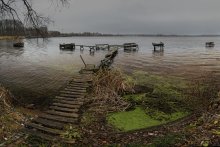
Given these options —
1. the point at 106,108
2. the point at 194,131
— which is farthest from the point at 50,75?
the point at 194,131

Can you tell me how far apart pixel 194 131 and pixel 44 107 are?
8.06m

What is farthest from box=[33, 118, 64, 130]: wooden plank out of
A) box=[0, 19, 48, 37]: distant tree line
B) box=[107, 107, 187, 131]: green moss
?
box=[0, 19, 48, 37]: distant tree line

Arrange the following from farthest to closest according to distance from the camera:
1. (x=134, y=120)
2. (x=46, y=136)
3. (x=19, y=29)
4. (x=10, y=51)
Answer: (x=10, y=51) → (x=19, y=29) → (x=134, y=120) → (x=46, y=136)

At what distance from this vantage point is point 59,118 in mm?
11000

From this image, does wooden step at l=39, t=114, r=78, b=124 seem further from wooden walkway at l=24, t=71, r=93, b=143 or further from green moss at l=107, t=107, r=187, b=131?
green moss at l=107, t=107, r=187, b=131

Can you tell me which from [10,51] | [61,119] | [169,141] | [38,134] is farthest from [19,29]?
[10,51]

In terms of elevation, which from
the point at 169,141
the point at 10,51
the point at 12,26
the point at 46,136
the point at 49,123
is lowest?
the point at 46,136

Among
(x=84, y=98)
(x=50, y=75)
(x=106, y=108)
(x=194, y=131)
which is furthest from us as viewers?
(x=50, y=75)

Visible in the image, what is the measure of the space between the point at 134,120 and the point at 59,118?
314 cm

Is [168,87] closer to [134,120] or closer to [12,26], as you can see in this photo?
[134,120]

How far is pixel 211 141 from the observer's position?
7.28m

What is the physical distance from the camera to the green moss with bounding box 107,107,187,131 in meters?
11.2

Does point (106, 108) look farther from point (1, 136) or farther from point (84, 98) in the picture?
point (1, 136)

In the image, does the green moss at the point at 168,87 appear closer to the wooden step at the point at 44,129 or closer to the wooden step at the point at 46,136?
the wooden step at the point at 44,129
